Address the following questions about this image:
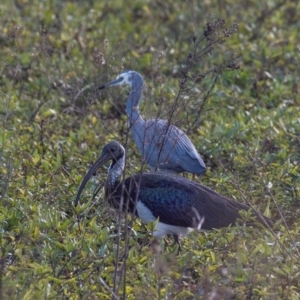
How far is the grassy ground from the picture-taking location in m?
6.11

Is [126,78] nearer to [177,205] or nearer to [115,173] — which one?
[115,173]

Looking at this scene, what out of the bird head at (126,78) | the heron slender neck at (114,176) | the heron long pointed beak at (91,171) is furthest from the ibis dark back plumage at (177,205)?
the bird head at (126,78)

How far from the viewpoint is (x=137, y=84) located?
1003 centimetres

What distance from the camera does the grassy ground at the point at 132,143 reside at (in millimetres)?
6113

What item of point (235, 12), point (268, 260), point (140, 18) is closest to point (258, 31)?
point (235, 12)

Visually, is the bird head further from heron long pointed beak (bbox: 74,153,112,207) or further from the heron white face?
heron long pointed beak (bbox: 74,153,112,207)

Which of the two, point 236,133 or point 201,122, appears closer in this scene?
point 236,133

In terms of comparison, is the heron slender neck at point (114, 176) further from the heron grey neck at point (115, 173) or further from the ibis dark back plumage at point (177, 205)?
the ibis dark back plumage at point (177, 205)

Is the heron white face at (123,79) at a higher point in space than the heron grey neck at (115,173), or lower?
lower

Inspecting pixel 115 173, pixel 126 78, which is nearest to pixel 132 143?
pixel 126 78

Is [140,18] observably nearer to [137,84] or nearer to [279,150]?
[137,84]

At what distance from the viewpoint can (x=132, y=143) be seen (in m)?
9.59

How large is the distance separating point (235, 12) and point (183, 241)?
6.99 meters

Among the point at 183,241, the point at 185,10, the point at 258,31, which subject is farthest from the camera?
the point at 185,10
